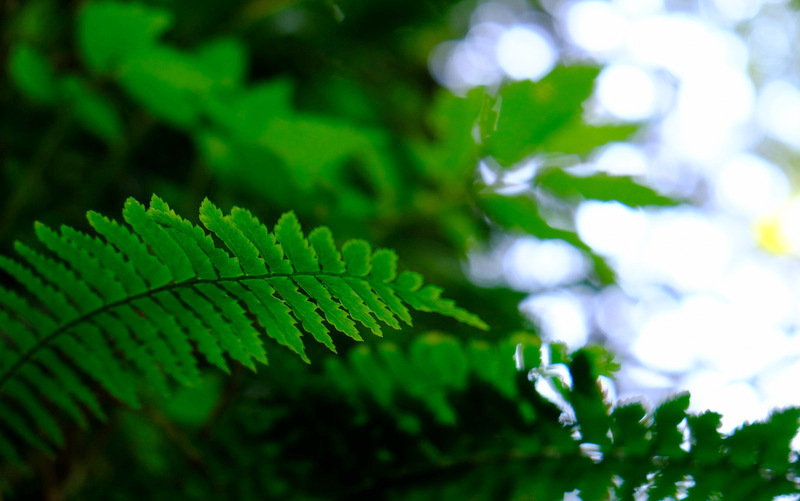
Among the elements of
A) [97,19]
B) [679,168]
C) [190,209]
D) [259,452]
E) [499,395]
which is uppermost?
[679,168]

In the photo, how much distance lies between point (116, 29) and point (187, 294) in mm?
590

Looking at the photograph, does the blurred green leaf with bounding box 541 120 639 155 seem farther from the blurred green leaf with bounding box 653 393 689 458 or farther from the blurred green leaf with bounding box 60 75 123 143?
the blurred green leaf with bounding box 60 75 123 143

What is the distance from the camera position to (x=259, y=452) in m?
0.75

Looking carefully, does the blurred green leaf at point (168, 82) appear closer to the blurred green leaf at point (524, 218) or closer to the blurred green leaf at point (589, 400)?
the blurred green leaf at point (524, 218)

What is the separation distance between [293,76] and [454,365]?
1125 mm

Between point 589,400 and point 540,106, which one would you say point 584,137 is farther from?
point 589,400

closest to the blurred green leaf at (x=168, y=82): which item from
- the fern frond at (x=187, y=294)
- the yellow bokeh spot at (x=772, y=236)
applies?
the fern frond at (x=187, y=294)

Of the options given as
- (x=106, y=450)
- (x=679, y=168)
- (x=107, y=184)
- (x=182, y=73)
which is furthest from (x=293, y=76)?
(x=679, y=168)

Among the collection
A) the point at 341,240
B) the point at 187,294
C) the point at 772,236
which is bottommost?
the point at 187,294

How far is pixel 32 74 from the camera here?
2.95 feet

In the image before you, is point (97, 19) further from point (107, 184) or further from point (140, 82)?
point (107, 184)

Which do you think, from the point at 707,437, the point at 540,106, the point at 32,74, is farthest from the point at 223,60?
the point at 707,437

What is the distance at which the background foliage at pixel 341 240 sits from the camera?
0.62m

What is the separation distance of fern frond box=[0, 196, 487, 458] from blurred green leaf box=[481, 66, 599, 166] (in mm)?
470
